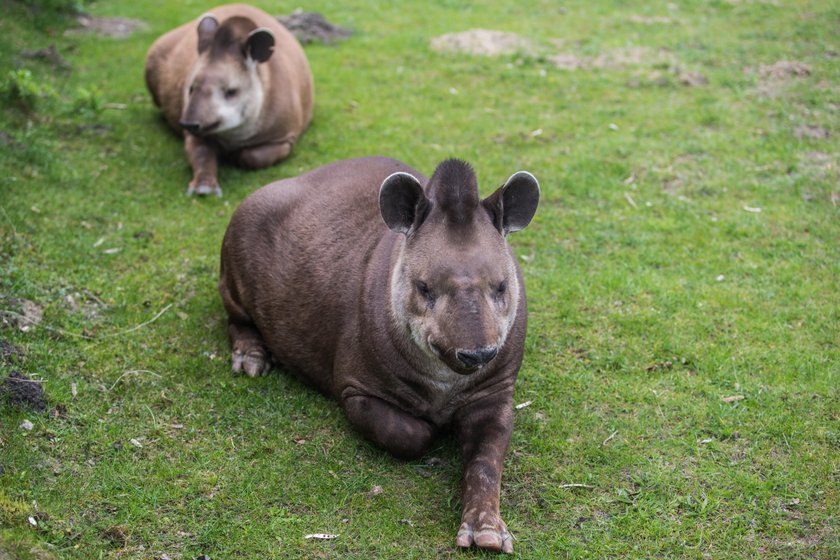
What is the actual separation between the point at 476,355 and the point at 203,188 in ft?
16.9

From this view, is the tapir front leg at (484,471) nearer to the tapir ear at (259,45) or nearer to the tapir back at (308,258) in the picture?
the tapir back at (308,258)

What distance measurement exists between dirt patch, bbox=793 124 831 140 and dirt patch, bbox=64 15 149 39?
8702 mm

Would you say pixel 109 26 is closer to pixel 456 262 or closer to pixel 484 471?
pixel 456 262

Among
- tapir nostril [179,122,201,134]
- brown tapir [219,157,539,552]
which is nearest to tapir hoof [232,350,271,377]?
brown tapir [219,157,539,552]

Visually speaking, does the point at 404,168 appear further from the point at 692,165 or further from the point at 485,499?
the point at 692,165

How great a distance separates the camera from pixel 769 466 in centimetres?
551

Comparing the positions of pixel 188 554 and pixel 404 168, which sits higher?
pixel 404 168

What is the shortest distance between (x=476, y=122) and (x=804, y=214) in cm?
366

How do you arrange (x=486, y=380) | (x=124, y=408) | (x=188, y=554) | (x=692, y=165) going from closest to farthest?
(x=188, y=554), (x=486, y=380), (x=124, y=408), (x=692, y=165)

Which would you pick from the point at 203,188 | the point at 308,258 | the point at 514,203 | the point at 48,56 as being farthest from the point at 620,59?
the point at 514,203

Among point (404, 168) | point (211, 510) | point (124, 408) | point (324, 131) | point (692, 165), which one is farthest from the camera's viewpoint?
point (324, 131)

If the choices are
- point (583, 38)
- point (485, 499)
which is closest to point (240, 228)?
point (485, 499)

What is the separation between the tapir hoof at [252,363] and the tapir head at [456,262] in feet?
4.62

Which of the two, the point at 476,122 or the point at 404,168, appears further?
the point at 476,122
